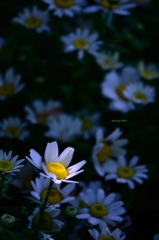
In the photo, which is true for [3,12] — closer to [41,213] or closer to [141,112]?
[141,112]

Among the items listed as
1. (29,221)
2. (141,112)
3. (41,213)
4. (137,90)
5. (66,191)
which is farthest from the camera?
(141,112)

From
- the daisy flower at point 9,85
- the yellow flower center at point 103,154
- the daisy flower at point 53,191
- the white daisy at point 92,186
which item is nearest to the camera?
the daisy flower at point 53,191

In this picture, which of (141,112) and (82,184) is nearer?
(82,184)

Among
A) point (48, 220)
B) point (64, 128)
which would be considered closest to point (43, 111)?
point (64, 128)

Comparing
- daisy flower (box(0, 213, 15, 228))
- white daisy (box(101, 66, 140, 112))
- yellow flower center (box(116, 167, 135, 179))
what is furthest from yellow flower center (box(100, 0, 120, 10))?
daisy flower (box(0, 213, 15, 228))

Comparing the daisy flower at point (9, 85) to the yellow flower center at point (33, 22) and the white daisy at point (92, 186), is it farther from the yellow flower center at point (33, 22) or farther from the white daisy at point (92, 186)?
the white daisy at point (92, 186)

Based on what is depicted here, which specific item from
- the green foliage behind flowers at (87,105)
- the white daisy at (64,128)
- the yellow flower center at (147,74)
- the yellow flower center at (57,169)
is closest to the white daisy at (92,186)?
the green foliage behind flowers at (87,105)

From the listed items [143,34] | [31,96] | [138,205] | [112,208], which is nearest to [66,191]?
[112,208]
